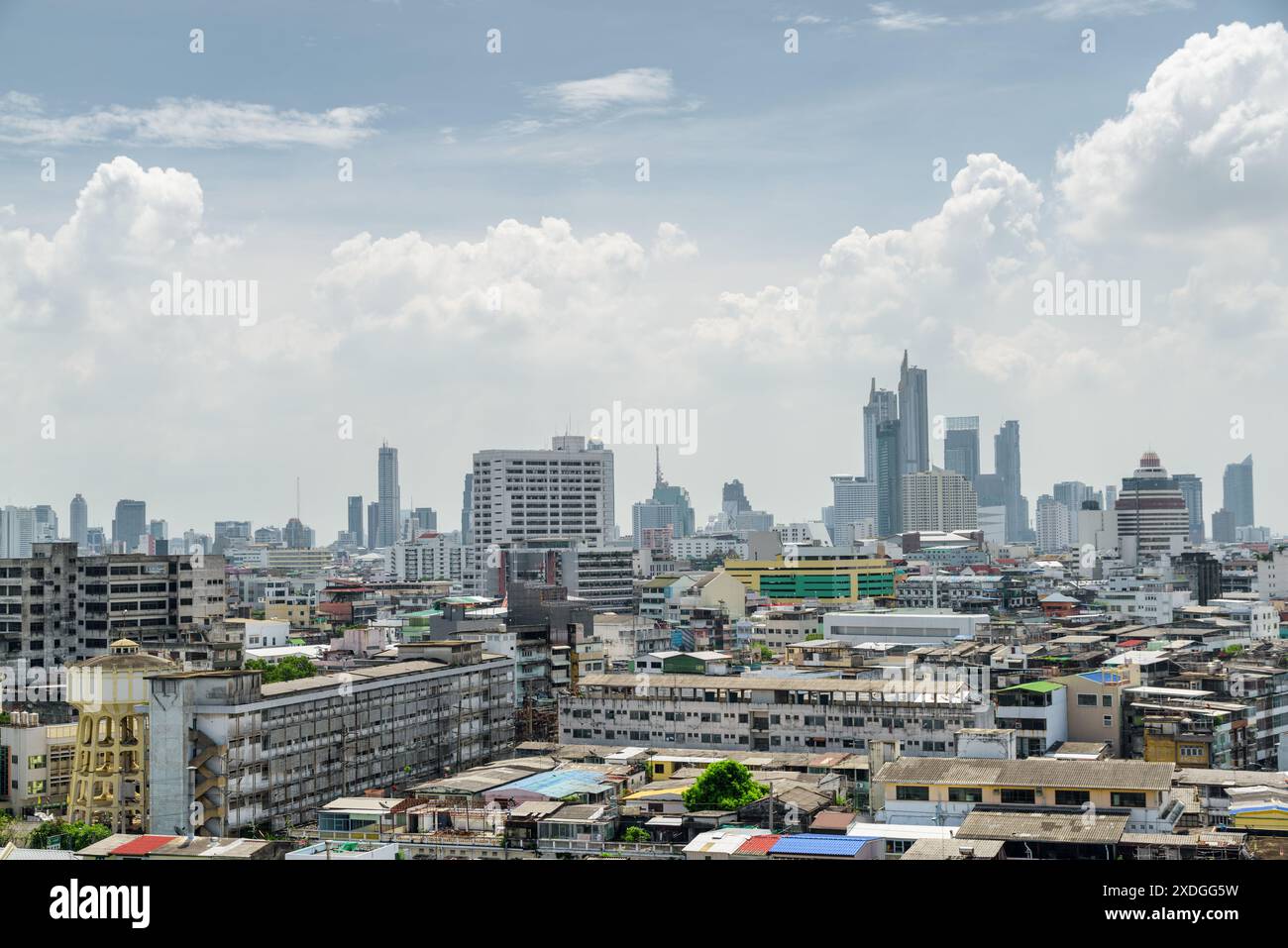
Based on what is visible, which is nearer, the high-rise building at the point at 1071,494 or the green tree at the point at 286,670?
the green tree at the point at 286,670

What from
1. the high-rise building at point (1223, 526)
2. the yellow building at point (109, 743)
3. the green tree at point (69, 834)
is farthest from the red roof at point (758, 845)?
the high-rise building at point (1223, 526)

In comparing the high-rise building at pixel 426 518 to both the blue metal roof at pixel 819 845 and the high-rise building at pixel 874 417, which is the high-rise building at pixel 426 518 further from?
the blue metal roof at pixel 819 845

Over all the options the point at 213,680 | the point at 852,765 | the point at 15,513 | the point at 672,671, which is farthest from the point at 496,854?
the point at 15,513

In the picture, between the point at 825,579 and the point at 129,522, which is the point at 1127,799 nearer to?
the point at 825,579

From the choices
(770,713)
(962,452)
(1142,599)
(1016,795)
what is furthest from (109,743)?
(962,452)
